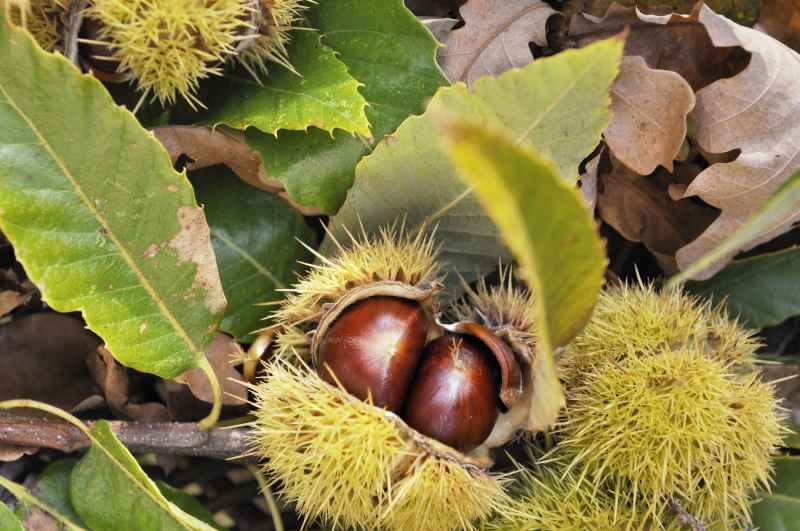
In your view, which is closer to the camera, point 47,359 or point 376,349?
point 376,349

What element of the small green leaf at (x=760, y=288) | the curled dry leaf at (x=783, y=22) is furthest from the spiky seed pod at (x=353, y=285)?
the curled dry leaf at (x=783, y=22)

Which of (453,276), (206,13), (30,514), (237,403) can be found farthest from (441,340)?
(30,514)

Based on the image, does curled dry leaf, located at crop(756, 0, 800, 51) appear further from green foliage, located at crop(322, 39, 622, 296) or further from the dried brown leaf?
green foliage, located at crop(322, 39, 622, 296)

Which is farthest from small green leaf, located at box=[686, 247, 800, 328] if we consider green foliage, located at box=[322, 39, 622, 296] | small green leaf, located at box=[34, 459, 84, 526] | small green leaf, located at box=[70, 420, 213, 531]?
small green leaf, located at box=[34, 459, 84, 526]

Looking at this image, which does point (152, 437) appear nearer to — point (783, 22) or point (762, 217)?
point (762, 217)

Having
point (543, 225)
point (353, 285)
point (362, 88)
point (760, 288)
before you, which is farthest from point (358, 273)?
point (760, 288)
